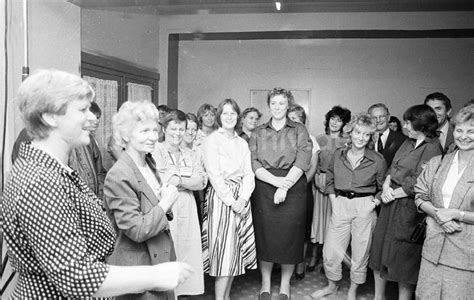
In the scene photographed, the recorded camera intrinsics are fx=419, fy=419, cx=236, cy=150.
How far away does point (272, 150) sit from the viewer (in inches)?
96.0

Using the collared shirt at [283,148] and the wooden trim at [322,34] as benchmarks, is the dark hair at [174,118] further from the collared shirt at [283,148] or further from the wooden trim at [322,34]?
the wooden trim at [322,34]

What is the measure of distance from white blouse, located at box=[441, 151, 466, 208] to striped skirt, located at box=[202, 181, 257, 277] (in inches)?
40.3

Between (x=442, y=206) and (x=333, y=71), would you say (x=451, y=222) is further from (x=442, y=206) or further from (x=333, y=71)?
(x=333, y=71)

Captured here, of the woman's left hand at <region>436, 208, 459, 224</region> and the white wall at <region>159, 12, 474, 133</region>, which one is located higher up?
the white wall at <region>159, 12, 474, 133</region>

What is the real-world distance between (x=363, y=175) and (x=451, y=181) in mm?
644

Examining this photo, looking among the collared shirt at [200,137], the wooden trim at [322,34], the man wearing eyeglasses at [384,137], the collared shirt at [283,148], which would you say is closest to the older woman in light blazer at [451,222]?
the collared shirt at [283,148]

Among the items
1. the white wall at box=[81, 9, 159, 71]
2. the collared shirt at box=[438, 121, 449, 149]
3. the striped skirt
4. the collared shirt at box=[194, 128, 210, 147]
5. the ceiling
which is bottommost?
the striped skirt

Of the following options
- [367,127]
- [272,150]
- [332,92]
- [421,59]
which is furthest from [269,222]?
[421,59]

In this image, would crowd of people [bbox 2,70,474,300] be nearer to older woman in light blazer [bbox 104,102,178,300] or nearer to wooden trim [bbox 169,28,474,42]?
older woman in light blazer [bbox 104,102,178,300]

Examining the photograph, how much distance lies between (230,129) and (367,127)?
808 mm

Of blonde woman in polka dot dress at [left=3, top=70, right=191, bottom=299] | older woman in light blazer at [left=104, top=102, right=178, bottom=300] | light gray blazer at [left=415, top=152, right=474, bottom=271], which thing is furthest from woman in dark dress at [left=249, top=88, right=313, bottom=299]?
blonde woman in polka dot dress at [left=3, top=70, right=191, bottom=299]

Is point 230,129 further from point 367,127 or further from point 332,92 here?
point 332,92

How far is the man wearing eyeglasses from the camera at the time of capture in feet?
9.05

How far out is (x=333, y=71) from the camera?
174 inches
